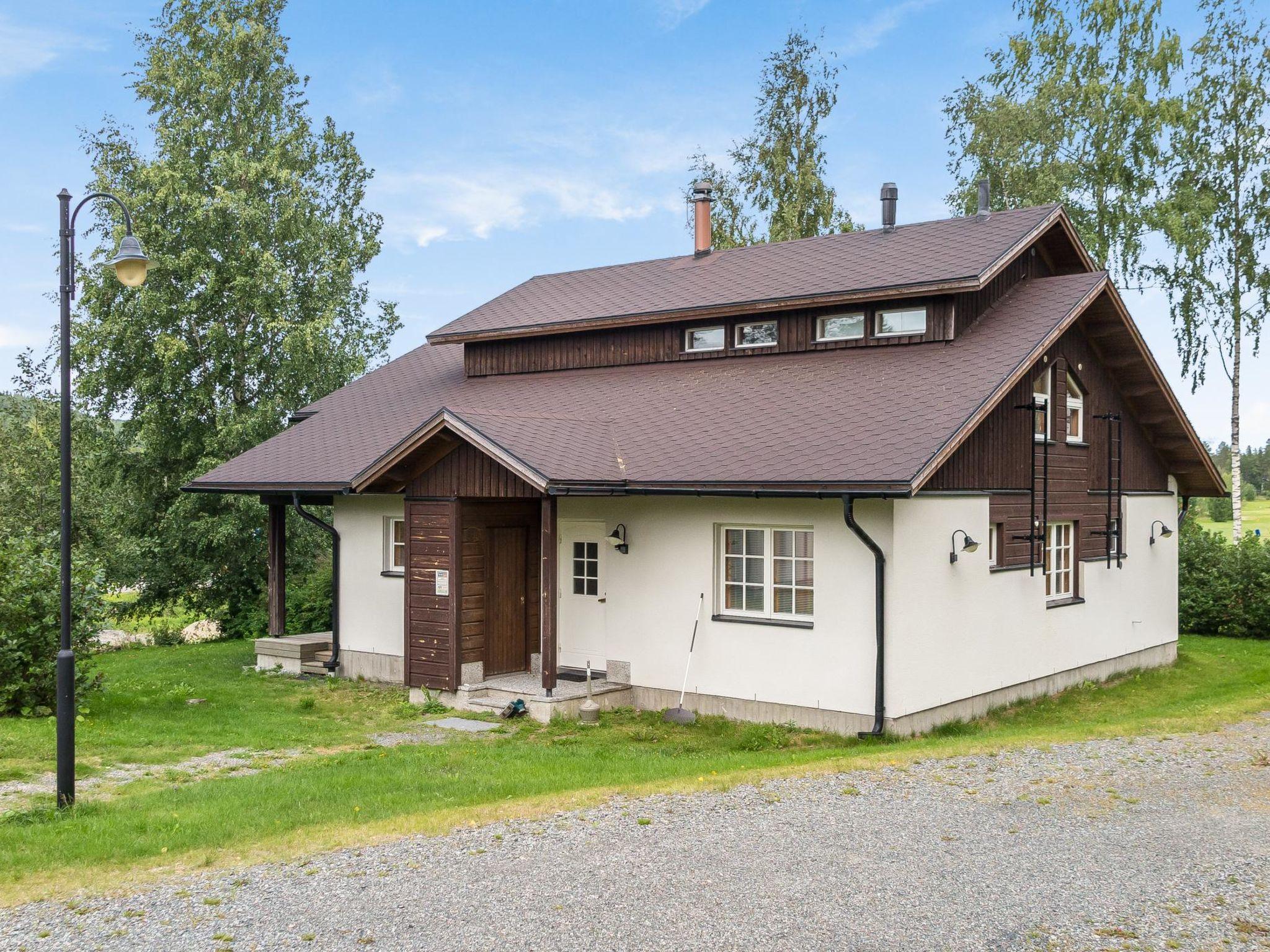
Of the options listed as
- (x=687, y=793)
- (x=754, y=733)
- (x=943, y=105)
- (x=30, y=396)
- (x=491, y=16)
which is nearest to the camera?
(x=687, y=793)

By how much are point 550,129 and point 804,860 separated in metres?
27.5

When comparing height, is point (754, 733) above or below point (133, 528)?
below

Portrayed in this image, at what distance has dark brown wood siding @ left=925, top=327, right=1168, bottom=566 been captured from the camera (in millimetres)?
13453

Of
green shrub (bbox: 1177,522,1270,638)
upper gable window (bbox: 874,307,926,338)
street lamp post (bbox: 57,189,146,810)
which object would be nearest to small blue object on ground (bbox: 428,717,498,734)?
street lamp post (bbox: 57,189,146,810)

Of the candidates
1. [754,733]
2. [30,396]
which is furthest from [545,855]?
[30,396]

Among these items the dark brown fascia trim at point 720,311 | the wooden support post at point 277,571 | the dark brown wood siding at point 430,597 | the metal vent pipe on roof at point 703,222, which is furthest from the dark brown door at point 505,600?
the metal vent pipe on roof at point 703,222

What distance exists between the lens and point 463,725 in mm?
13070

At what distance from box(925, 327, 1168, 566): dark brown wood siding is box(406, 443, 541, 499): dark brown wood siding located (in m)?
4.87

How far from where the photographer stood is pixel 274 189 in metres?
27.4

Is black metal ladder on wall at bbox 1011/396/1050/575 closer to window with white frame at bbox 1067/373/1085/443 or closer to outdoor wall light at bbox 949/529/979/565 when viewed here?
window with white frame at bbox 1067/373/1085/443

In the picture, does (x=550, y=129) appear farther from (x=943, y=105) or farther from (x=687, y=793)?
(x=687, y=793)

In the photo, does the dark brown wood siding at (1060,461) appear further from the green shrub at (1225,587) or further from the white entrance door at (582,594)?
the green shrub at (1225,587)

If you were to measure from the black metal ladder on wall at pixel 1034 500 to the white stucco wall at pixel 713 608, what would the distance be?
3.30 meters

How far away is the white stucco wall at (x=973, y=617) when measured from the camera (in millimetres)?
12023
